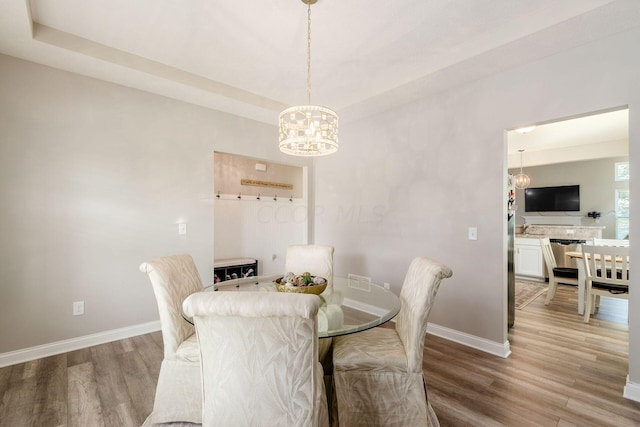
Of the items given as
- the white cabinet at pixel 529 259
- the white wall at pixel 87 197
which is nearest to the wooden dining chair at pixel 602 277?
the white cabinet at pixel 529 259

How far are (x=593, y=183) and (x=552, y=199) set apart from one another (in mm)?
755

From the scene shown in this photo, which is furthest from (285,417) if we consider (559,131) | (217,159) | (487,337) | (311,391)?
(559,131)

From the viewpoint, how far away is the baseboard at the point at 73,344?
7.75 feet

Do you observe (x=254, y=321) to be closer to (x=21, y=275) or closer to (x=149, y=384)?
(x=149, y=384)

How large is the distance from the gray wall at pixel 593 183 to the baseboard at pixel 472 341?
543cm

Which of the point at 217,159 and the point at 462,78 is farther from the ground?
the point at 462,78

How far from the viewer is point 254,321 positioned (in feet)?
3.41

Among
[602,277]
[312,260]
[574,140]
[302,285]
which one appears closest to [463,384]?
[302,285]

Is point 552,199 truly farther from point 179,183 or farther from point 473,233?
point 179,183

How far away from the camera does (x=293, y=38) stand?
7.65 ft

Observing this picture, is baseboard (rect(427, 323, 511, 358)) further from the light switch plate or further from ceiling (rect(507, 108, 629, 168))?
ceiling (rect(507, 108, 629, 168))

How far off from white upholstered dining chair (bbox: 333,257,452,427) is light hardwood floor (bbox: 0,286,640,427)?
0.34 meters

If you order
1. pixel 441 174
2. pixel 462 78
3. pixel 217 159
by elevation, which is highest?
pixel 462 78

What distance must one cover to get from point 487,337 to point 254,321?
2.51 m
